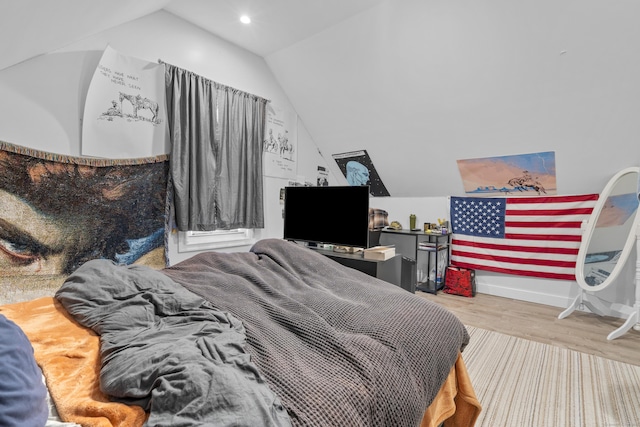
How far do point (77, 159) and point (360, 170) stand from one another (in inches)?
119

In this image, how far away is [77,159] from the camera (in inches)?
85.0

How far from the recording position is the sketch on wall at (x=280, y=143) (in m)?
3.48

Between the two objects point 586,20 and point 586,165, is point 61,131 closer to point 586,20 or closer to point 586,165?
point 586,20

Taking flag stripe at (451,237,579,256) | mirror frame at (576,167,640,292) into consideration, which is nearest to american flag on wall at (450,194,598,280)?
flag stripe at (451,237,579,256)

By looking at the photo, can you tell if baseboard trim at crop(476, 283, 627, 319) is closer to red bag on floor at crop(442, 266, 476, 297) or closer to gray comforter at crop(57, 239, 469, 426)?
red bag on floor at crop(442, 266, 476, 297)

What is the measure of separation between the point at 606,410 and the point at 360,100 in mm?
3084

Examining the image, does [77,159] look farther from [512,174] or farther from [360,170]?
[512,174]

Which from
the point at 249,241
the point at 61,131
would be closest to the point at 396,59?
the point at 249,241

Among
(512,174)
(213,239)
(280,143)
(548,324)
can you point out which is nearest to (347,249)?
(213,239)

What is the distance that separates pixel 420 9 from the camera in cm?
250

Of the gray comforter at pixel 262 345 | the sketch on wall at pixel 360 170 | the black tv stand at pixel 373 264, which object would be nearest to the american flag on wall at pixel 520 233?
the sketch on wall at pixel 360 170

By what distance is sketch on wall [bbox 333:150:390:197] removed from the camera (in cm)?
406

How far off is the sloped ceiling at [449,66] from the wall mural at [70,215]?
0.66 m

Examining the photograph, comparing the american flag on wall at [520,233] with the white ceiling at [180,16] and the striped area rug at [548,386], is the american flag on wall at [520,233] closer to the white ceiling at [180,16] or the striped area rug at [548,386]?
the striped area rug at [548,386]
